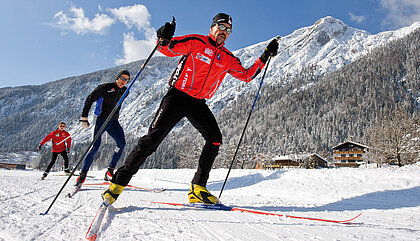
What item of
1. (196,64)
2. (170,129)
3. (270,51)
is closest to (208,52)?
(196,64)

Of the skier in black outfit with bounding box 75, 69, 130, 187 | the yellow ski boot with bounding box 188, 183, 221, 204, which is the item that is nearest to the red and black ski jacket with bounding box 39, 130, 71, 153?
the skier in black outfit with bounding box 75, 69, 130, 187

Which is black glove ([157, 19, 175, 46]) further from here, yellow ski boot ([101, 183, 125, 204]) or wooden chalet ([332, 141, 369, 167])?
wooden chalet ([332, 141, 369, 167])

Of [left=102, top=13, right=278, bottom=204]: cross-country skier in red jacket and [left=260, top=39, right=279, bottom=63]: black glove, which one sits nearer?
[left=102, top=13, right=278, bottom=204]: cross-country skier in red jacket

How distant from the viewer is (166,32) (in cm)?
236

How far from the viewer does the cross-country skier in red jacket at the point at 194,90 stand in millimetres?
2377

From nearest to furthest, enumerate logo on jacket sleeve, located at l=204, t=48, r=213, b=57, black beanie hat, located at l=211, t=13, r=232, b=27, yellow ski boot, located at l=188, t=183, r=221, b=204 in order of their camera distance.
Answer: yellow ski boot, located at l=188, t=183, r=221, b=204, logo on jacket sleeve, located at l=204, t=48, r=213, b=57, black beanie hat, located at l=211, t=13, r=232, b=27

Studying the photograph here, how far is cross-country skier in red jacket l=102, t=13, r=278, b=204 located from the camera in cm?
238

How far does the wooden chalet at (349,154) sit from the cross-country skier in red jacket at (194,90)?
6888 cm

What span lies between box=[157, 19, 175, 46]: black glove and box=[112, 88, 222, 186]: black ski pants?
0.63 meters

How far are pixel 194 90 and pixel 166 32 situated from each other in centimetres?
76

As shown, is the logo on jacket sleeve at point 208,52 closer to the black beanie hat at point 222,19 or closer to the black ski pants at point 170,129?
the black beanie hat at point 222,19

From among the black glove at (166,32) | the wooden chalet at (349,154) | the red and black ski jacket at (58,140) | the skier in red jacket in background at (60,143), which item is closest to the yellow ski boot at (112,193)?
the black glove at (166,32)

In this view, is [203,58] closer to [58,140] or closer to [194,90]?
[194,90]

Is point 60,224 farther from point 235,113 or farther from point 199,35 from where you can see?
point 235,113
